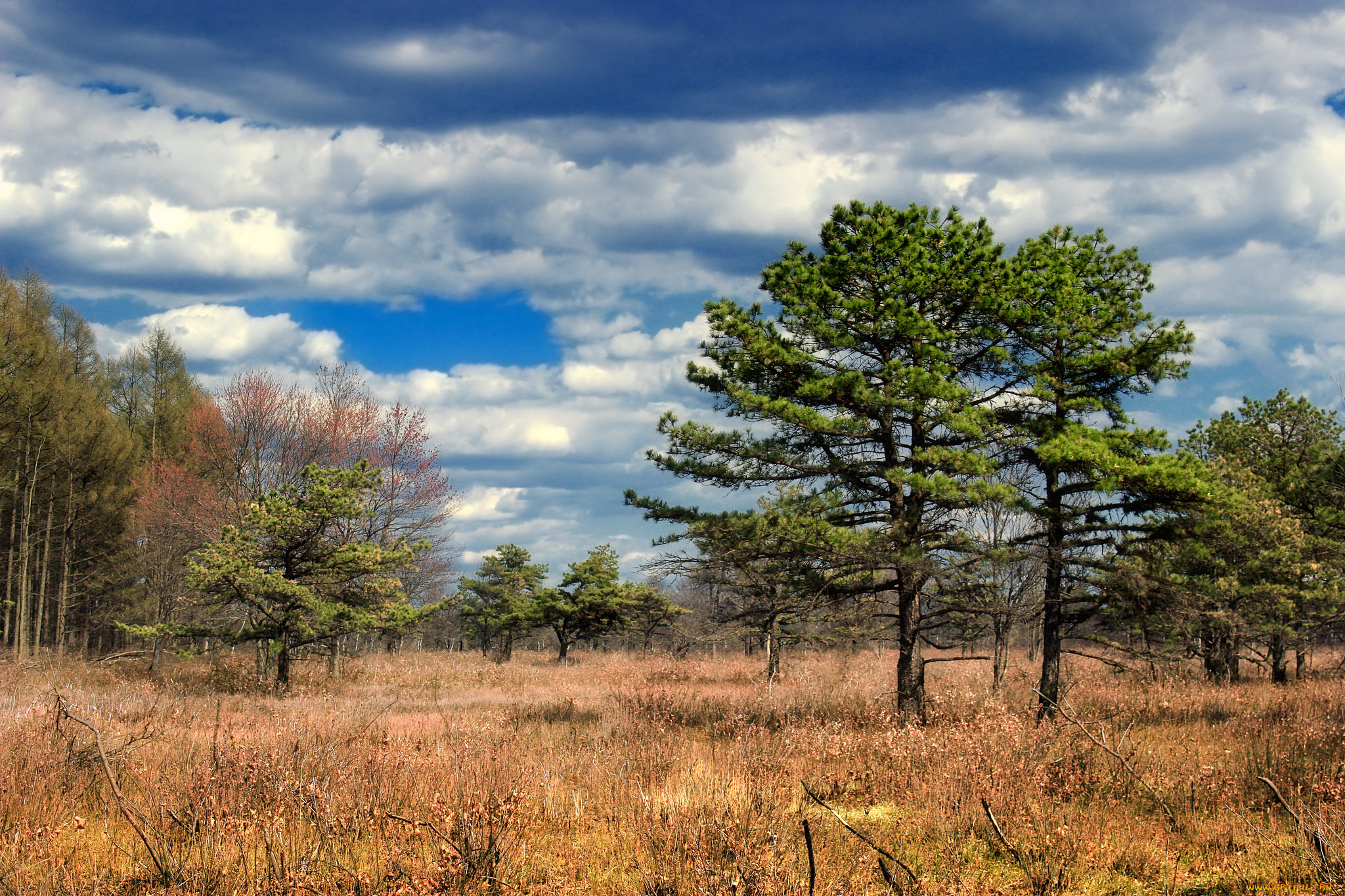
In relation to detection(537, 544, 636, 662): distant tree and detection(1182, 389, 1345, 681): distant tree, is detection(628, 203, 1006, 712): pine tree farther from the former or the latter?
detection(537, 544, 636, 662): distant tree

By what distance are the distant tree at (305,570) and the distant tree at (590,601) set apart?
1674 centimetres

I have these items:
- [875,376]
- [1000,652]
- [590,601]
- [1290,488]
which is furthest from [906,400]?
[590,601]

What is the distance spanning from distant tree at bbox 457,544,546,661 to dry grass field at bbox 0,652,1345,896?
28632mm

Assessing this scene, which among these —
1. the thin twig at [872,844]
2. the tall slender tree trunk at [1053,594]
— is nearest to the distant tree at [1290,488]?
the tall slender tree trunk at [1053,594]

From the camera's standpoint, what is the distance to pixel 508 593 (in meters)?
42.2

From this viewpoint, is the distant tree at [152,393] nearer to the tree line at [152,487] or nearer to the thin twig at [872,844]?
the tree line at [152,487]

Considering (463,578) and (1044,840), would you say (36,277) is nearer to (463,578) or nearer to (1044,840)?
(463,578)

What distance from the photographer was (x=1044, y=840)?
6.05 m

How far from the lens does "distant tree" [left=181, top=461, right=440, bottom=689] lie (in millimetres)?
19234

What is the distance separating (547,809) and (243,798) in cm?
256

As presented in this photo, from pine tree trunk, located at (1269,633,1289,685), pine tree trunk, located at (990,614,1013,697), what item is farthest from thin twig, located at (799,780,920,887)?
pine tree trunk, located at (1269,633,1289,685)

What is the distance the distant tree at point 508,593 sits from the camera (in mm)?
40406

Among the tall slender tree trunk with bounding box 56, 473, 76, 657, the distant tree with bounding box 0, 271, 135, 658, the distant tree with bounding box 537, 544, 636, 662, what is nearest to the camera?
the distant tree with bounding box 0, 271, 135, 658

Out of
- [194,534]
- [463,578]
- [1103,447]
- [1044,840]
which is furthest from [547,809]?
[463,578]
